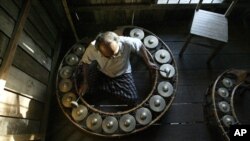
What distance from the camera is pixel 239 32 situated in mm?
3428

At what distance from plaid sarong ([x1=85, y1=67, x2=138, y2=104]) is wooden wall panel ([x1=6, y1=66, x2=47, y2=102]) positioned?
0.51 meters

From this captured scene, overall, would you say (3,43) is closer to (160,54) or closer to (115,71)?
(115,71)

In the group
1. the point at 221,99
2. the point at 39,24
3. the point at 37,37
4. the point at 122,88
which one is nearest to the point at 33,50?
the point at 37,37

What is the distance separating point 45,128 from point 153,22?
1843 mm

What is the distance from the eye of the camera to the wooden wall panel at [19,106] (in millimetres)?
2019

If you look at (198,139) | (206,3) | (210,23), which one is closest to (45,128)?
(198,139)

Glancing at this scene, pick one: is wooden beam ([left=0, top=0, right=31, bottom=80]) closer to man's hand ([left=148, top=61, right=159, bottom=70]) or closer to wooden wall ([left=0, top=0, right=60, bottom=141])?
wooden wall ([left=0, top=0, right=60, bottom=141])

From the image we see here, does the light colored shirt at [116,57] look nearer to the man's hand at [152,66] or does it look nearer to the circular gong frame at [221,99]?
Result: the man's hand at [152,66]

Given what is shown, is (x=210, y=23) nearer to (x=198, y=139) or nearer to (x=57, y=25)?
(x=198, y=139)

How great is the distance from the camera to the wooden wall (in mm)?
2039

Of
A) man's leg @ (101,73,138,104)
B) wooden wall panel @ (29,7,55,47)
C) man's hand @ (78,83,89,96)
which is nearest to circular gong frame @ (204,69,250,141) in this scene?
man's leg @ (101,73,138,104)

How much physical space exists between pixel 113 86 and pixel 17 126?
1.01 metres

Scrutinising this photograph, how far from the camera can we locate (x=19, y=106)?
229 cm

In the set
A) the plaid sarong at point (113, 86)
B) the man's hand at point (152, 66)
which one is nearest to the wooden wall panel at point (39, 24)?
the plaid sarong at point (113, 86)
